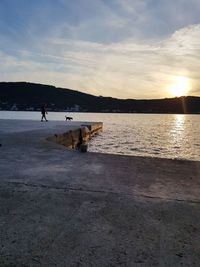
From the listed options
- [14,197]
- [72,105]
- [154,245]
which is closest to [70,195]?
[14,197]

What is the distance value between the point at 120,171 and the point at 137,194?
2037 millimetres

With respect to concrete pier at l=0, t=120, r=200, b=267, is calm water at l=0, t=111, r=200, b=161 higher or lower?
lower

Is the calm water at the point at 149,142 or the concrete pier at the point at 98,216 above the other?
the concrete pier at the point at 98,216

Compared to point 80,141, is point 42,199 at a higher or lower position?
higher

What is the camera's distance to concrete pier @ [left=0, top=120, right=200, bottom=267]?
325 centimetres

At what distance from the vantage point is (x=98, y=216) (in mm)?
4316

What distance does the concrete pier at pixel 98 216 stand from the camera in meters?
3.25

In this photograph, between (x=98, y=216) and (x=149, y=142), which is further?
(x=149, y=142)

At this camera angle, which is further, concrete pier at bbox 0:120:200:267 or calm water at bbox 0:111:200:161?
calm water at bbox 0:111:200:161

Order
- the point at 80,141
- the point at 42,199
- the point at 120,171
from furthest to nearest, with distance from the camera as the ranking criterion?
the point at 80,141, the point at 120,171, the point at 42,199

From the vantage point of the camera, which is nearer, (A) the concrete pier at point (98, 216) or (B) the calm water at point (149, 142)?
(A) the concrete pier at point (98, 216)

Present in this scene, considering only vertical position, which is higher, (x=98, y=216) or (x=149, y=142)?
(x=98, y=216)

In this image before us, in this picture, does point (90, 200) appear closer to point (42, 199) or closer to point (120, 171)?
point (42, 199)

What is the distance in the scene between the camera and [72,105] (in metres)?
190
